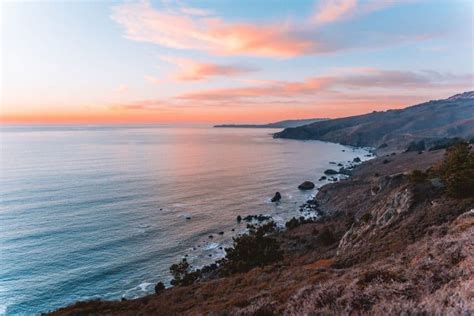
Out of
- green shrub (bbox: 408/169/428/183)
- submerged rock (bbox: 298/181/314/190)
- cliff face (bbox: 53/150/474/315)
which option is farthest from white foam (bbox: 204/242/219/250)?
submerged rock (bbox: 298/181/314/190)

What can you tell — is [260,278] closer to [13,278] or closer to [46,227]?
[13,278]

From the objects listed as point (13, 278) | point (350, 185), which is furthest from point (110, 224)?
point (350, 185)

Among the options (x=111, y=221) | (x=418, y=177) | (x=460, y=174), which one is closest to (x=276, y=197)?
(x=111, y=221)

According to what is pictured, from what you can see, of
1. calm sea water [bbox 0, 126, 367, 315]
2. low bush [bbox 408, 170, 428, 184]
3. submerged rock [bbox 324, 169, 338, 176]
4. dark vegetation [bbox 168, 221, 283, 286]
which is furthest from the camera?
submerged rock [bbox 324, 169, 338, 176]

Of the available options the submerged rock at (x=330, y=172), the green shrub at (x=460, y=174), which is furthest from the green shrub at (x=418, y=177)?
the submerged rock at (x=330, y=172)

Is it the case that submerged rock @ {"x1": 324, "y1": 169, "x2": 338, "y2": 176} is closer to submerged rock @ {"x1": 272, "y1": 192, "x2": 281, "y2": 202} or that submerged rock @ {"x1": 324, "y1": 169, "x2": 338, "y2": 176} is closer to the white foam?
submerged rock @ {"x1": 272, "y1": 192, "x2": 281, "y2": 202}

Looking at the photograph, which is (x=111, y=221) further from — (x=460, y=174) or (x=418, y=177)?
(x=460, y=174)
